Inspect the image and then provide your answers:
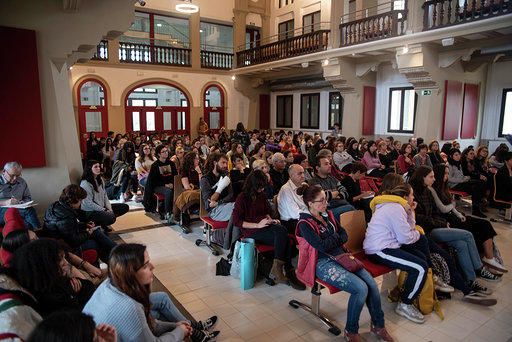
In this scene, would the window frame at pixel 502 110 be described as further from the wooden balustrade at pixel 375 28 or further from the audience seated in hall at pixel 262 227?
the audience seated in hall at pixel 262 227

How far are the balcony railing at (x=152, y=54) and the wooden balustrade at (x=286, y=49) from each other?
2380mm

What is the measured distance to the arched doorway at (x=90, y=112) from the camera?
1310 centimetres

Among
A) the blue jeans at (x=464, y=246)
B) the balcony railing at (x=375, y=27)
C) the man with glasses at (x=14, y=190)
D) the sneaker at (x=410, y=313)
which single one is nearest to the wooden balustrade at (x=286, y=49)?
the balcony railing at (x=375, y=27)

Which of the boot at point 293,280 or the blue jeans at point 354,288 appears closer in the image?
the blue jeans at point 354,288

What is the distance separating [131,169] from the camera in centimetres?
782

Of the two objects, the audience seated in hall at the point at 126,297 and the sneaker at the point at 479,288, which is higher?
the audience seated in hall at the point at 126,297

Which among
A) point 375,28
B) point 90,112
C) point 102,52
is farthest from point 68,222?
point 102,52

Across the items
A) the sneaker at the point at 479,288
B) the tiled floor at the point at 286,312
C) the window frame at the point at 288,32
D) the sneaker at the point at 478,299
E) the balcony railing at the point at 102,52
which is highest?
the window frame at the point at 288,32

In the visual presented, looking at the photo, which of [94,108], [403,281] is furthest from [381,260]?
[94,108]

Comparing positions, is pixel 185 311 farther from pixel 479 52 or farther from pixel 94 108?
pixel 94 108

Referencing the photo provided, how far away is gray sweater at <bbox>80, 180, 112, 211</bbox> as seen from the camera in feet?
15.4

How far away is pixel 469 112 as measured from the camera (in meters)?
10.3

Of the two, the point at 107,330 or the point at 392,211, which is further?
the point at 392,211

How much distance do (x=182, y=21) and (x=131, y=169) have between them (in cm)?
1009
